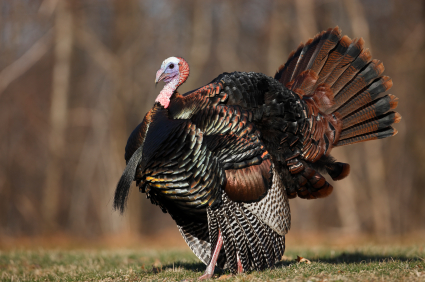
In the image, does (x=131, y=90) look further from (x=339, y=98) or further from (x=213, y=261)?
(x=213, y=261)

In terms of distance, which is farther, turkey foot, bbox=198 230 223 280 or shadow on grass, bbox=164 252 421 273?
shadow on grass, bbox=164 252 421 273

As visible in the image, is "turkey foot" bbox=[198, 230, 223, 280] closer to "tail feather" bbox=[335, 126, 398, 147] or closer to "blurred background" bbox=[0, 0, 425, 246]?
"tail feather" bbox=[335, 126, 398, 147]

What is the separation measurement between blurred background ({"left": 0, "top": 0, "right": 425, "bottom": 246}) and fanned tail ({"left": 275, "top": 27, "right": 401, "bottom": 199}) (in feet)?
25.5

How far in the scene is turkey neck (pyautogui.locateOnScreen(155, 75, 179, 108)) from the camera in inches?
169

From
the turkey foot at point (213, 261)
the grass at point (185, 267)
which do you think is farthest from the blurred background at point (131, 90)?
the turkey foot at point (213, 261)

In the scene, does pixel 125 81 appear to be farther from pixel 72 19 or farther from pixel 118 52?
pixel 72 19

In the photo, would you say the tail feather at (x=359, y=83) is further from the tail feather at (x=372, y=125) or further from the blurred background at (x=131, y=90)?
the blurred background at (x=131, y=90)

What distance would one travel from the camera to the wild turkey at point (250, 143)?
3949 mm

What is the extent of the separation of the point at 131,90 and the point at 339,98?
9.03m

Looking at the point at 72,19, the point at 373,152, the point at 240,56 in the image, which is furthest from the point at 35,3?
the point at 373,152

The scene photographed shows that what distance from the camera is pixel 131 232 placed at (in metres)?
12.5

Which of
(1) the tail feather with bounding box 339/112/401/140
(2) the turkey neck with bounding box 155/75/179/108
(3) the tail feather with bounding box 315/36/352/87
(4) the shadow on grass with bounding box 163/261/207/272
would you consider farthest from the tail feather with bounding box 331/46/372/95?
(4) the shadow on grass with bounding box 163/261/207/272

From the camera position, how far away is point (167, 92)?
4.35 metres

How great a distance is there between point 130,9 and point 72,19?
1779 mm
